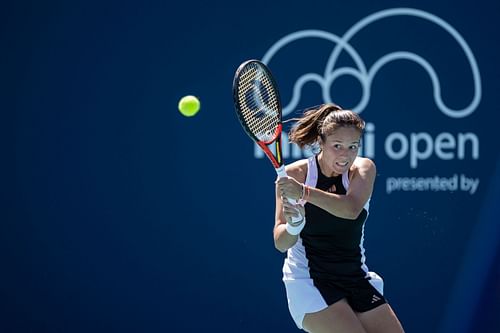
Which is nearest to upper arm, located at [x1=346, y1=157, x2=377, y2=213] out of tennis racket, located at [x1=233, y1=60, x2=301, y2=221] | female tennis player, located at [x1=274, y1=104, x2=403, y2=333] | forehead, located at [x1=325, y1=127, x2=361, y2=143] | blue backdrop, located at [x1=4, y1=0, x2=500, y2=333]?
female tennis player, located at [x1=274, y1=104, x2=403, y2=333]

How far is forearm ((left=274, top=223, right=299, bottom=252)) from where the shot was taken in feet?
12.0

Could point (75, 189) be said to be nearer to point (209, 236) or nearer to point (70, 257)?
point (70, 257)

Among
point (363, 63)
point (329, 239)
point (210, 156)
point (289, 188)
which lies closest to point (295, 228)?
point (289, 188)

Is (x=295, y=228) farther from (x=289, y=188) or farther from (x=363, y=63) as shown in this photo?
Result: (x=363, y=63)

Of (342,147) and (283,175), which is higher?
(342,147)

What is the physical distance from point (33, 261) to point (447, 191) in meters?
2.54

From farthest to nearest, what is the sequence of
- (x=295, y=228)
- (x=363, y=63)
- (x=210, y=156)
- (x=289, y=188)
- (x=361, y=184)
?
1. (x=363, y=63)
2. (x=210, y=156)
3. (x=361, y=184)
4. (x=295, y=228)
5. (x=289, y=188)

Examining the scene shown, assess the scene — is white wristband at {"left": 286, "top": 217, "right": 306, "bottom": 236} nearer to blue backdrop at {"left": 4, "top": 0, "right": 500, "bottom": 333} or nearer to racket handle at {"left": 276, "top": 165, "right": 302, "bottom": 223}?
racket handle at {"left": 276, "top": 165, "right": 302, "bottom": 223}

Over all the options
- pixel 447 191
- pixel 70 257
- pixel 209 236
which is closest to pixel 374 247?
pixel 447 191

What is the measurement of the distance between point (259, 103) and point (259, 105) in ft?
0.04

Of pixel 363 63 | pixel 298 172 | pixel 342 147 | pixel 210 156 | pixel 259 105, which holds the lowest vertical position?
pixel 210 156

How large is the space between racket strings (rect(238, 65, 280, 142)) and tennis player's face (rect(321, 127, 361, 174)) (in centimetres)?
25

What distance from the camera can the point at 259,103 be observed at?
3.85 meters

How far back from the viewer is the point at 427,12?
5523 mm
